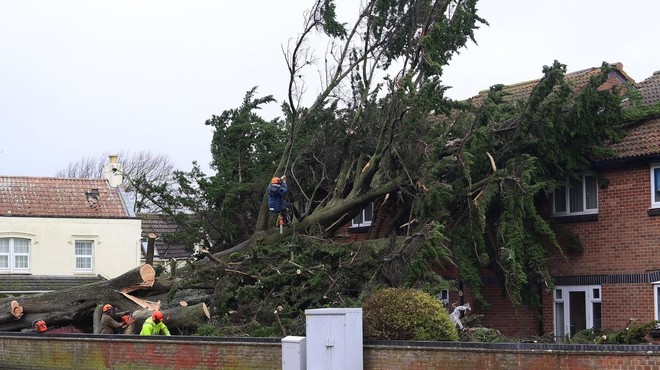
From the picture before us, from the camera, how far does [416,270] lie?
864 inches

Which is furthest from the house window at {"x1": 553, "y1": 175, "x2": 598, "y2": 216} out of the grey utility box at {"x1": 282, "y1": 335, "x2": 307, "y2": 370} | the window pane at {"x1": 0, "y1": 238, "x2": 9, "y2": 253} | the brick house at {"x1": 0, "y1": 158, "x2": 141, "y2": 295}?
the window pane at {"x1": 0, "y1": 238, "x2": 9, "y2": 253}

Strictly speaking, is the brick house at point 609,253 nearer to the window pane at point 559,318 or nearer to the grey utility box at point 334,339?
the window pane at point 559,318

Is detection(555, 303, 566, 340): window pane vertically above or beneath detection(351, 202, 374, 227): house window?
beneath

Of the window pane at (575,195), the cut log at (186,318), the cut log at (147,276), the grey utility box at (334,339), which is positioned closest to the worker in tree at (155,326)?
the cut log at (186,318)

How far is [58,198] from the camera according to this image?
44.2m

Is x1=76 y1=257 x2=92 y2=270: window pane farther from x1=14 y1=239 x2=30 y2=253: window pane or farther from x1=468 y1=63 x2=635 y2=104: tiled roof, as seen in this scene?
x1=468 y1=63 x2=635 y2=104: tiled roof

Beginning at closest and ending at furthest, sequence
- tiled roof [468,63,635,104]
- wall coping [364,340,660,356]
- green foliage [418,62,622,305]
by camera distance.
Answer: wall coping [364,340,660,356] → green foliage [418,62,622,305] → tiled roof [468,63,635,104]

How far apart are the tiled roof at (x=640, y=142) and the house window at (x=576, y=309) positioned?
3241 mm

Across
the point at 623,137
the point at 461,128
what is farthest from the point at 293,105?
the point at 623,137

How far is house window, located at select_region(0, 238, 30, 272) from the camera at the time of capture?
4206 centimetres

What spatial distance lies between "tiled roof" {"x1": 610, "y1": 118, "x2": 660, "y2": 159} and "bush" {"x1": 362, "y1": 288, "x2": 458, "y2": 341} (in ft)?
28.0

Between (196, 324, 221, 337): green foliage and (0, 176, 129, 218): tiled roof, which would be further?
(0, 176, 129, 218): tiled roof

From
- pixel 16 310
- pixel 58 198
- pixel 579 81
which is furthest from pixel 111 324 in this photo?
pixel 58 198

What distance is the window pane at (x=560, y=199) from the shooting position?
27156 mm
